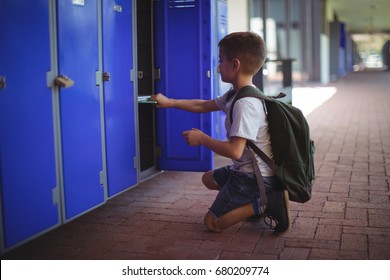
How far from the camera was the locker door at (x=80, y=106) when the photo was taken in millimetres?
2736

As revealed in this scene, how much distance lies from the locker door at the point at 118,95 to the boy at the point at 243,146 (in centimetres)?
81

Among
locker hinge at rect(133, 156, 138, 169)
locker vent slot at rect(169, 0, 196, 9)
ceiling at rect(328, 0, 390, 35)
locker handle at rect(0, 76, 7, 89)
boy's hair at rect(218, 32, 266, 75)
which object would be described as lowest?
locker hinge at rect(133, 156, 138, 169)

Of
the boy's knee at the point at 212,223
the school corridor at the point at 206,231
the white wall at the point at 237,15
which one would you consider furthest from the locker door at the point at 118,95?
the white wall at the point at 237,15

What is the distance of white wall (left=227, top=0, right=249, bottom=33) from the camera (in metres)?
6.23

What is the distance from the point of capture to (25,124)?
2.45m

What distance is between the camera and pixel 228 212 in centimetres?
281

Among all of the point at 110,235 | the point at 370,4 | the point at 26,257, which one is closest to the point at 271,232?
the point at 110,235

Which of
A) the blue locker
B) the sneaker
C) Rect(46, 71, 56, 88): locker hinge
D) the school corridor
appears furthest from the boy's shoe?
the blue locker

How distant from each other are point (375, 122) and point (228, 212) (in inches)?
227

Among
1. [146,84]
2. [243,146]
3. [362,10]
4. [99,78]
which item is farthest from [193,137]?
[362,10]

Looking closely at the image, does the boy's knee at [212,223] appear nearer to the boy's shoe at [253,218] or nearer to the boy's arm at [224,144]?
the boy's shoe at [253,218]

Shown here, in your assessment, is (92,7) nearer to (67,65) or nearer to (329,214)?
(67,65)

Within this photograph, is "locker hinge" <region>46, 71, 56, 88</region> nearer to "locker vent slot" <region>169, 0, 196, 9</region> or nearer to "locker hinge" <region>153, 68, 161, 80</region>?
"locker hinge" <region>153, 68, 161, 80</region>

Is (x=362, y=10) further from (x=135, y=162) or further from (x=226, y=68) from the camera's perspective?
(x=226, y=68)
